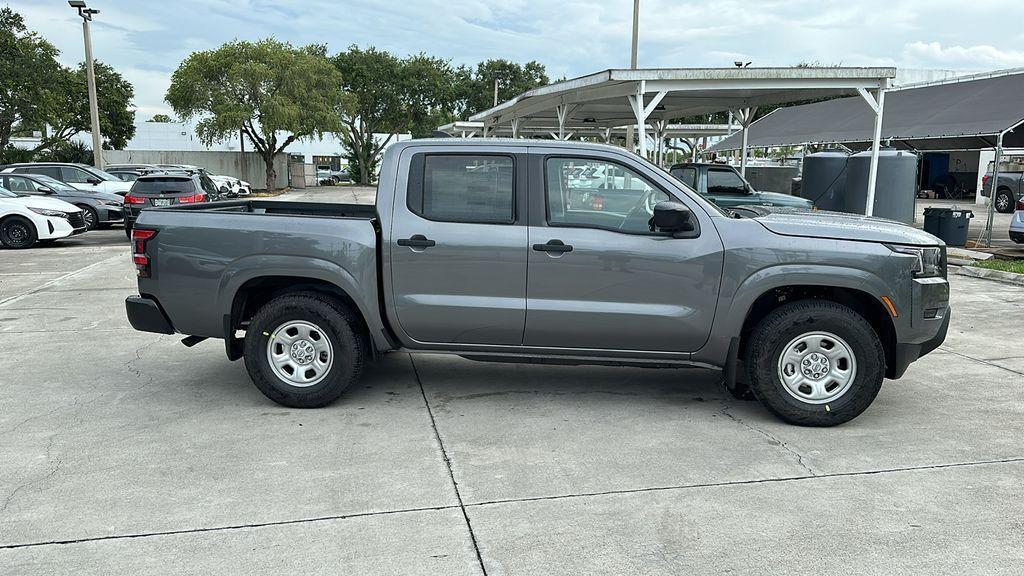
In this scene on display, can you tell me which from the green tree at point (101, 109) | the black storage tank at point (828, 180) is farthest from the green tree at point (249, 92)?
the black storage tank at point (828, 180)

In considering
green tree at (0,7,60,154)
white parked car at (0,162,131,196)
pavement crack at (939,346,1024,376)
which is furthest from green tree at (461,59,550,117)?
pavement crack at (939,346,1024,376)

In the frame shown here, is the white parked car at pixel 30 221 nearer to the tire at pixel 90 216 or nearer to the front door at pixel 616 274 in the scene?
the tire at pixel 90 216

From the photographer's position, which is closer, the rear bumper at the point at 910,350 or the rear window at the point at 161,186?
the rear bumper at the point at 910,350

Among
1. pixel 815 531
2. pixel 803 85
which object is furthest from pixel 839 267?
pixel 803 85

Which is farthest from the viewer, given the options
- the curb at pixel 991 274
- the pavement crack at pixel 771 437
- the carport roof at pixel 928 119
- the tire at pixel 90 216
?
the tire at pixel 90 216

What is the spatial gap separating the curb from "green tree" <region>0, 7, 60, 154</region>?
36.0 meters

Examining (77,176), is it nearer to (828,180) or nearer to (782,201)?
(782,201)

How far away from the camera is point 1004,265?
41.9 ft

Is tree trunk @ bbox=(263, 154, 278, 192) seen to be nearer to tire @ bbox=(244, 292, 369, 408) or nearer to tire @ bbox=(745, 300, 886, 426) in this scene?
tire @ bbox=(244, 292, 369, 408)

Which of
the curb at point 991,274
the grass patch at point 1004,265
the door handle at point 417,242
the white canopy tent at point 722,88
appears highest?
the white canopy tent at point 722,88

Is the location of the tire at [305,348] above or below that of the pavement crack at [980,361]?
above

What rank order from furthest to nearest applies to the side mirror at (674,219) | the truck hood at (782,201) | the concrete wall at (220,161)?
the concrete wall at (220,161) → the truck hood at (782,201) → the side mirror at (674,219)

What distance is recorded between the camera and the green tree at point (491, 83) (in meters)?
60.0

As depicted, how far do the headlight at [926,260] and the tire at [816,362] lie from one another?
1.56 feet
